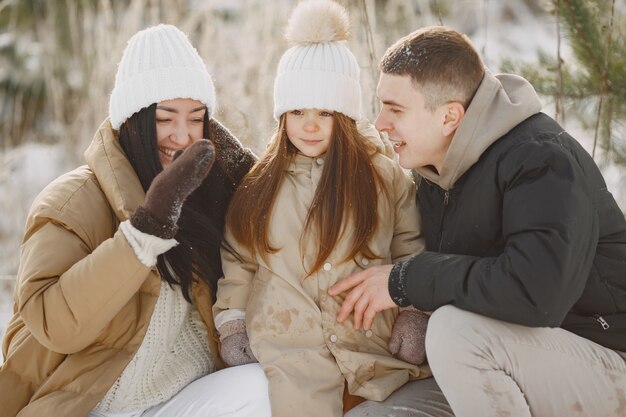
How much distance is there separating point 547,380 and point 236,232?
1059mm

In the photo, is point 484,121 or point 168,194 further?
point 484,121

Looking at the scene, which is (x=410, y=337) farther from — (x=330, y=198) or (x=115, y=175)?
(x=115, y=175)

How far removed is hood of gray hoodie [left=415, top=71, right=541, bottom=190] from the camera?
7.57 ft

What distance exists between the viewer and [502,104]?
7.64ft

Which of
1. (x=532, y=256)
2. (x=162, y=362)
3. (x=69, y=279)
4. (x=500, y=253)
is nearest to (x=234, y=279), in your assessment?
(x=162, y=362)

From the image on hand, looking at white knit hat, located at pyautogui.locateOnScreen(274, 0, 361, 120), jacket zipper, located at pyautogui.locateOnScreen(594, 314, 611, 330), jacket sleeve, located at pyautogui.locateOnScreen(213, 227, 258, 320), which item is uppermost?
white knit hat, located at pyautogui.locateOnScreen(274, 0, 361, 120)

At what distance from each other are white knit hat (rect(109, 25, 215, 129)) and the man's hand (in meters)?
0.77

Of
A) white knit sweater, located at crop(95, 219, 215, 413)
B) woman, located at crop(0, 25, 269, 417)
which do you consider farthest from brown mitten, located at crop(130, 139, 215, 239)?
white knit sweater, located at crop(95, 219, 215, 413)

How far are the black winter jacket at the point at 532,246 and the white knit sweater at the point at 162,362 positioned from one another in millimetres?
710

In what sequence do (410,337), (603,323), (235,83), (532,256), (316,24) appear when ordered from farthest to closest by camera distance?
(235,83) < (316,24) < (410,337) < (603,323) < (532,256)

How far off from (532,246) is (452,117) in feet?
1.73

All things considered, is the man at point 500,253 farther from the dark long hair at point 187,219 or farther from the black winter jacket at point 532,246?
the dark long hair at point 187,219

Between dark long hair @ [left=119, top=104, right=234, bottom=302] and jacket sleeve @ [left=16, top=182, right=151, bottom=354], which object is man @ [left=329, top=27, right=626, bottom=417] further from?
jacket sleeve @ [left=16, top=182, right=151, bottom=354]

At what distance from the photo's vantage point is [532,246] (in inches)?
81.6
